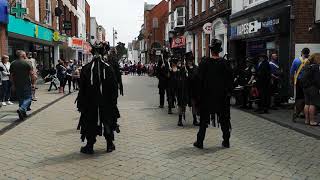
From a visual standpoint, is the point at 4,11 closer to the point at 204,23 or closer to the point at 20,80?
the point at 20,80

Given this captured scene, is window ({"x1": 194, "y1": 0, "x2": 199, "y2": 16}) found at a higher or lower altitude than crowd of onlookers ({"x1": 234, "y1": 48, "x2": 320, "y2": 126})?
higher

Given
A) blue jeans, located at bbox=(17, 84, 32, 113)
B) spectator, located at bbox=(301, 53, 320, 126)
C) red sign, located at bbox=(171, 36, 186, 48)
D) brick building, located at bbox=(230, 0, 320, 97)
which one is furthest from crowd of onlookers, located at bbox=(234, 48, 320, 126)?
red sign, located at bbox=(171, 36, 186, 48)

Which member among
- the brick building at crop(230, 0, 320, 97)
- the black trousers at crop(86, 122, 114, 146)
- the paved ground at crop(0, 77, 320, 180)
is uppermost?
the brick building at crop(230, 0, 320, 97)

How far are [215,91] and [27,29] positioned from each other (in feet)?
50.8

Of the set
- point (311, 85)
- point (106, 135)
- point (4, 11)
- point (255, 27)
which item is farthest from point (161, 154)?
point (4, 11)

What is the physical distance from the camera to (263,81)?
1218cm

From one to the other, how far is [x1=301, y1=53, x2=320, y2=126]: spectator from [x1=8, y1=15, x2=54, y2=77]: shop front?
12555 mm

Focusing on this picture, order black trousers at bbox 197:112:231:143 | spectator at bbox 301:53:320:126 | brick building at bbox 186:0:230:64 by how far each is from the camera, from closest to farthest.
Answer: black trousers at bbox 197:112:231:143, spectator at bbox 301:53:320:126, brick building at bbox 186:0:230:64

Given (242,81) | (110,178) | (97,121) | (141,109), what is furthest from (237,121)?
(110,178)

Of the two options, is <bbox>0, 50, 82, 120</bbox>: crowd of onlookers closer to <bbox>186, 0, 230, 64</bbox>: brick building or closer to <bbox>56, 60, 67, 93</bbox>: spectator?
<bbox>56, 60, 67, 93</bbox>: spectator

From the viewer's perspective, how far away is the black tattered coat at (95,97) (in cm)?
705

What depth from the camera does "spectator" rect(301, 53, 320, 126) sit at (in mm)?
9703

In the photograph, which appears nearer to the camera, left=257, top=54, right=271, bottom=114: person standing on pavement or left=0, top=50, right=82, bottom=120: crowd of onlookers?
left=0, top=50, right=82, bottom=120: crowd of onlookers

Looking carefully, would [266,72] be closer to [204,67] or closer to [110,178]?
[204,67]
